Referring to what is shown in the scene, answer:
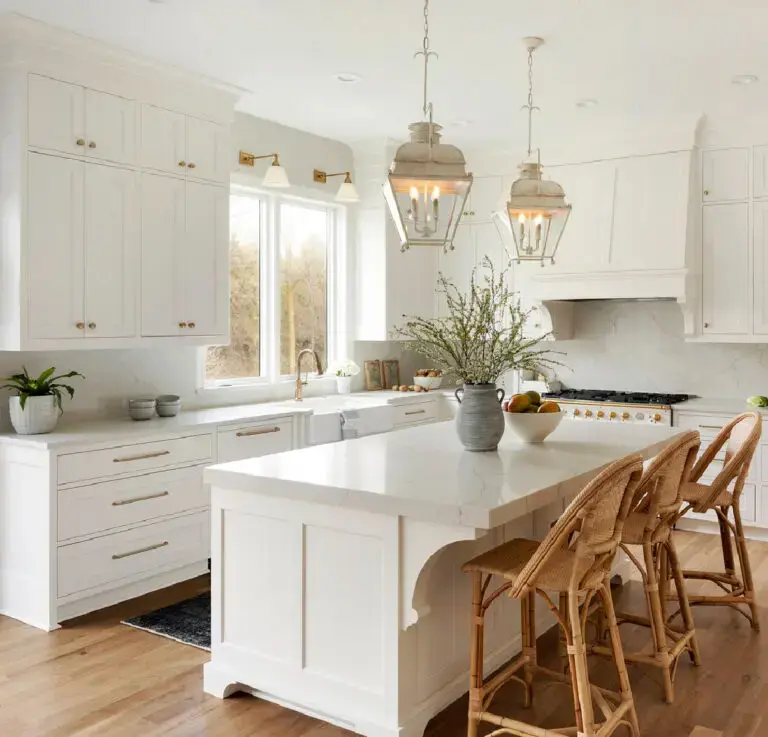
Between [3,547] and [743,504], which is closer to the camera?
[3,547]

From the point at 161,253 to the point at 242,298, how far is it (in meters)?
1.15

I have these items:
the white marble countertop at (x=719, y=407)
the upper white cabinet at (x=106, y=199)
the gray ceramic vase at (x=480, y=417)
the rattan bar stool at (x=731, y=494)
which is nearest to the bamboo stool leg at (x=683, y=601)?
the rattan bar stool at (x=731, y=494)

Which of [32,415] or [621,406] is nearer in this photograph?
[32,415]

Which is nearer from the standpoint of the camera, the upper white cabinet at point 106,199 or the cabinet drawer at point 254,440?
the upper white cabinet at point 106,199

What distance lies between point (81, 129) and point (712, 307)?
4.09 meters

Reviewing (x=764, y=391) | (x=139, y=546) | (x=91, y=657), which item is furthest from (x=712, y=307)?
(x=91, y=657)

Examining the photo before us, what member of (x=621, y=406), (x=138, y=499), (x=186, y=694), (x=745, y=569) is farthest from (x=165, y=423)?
(x=621, y=406)

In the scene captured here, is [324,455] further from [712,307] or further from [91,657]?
[712,307]

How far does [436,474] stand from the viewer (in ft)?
8.87

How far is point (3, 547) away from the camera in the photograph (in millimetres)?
3834

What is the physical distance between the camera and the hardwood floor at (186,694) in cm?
272

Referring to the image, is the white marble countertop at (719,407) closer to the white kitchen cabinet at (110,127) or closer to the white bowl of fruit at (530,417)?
the white bowl of fruit at (530,417)

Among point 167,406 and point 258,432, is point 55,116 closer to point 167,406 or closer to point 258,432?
point 167,406

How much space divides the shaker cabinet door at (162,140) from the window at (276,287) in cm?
95
